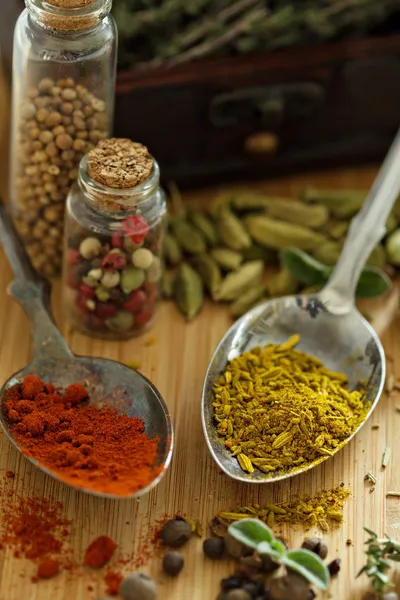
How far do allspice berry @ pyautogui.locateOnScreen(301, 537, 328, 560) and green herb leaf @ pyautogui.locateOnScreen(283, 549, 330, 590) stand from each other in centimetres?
6

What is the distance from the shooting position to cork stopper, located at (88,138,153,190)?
1.42 m

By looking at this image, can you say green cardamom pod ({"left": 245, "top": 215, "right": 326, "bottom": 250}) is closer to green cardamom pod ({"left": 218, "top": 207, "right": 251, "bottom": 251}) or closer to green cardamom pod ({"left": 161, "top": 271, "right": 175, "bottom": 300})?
green cardamom pod ({"left": 218, "top": 207, "right": 251, "bottom": 251})

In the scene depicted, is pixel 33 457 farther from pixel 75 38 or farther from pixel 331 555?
pixel 75 38

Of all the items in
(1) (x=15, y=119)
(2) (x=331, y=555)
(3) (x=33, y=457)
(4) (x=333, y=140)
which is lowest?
(2) (x=331, y=555)

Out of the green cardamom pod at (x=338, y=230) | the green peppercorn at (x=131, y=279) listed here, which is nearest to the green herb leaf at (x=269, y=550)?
the green peppercorn at (x=131, y=279)

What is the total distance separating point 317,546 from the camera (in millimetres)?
1300

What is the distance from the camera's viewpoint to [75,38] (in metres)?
1.44

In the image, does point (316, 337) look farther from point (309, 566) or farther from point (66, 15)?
point (66, 15)

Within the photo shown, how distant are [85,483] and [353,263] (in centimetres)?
61

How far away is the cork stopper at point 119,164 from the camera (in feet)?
4.66

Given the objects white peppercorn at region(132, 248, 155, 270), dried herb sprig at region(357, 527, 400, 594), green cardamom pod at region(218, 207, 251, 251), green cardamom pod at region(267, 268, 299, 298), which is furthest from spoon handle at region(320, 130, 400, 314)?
dried herb sprig at region(357, 527, 400, 594)

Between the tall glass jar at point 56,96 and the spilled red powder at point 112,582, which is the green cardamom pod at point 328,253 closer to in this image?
the tall glass jar at point 56,96

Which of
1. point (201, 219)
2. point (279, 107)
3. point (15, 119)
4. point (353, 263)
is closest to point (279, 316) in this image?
point (353, 263)

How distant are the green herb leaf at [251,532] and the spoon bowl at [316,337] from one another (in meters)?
0.26
